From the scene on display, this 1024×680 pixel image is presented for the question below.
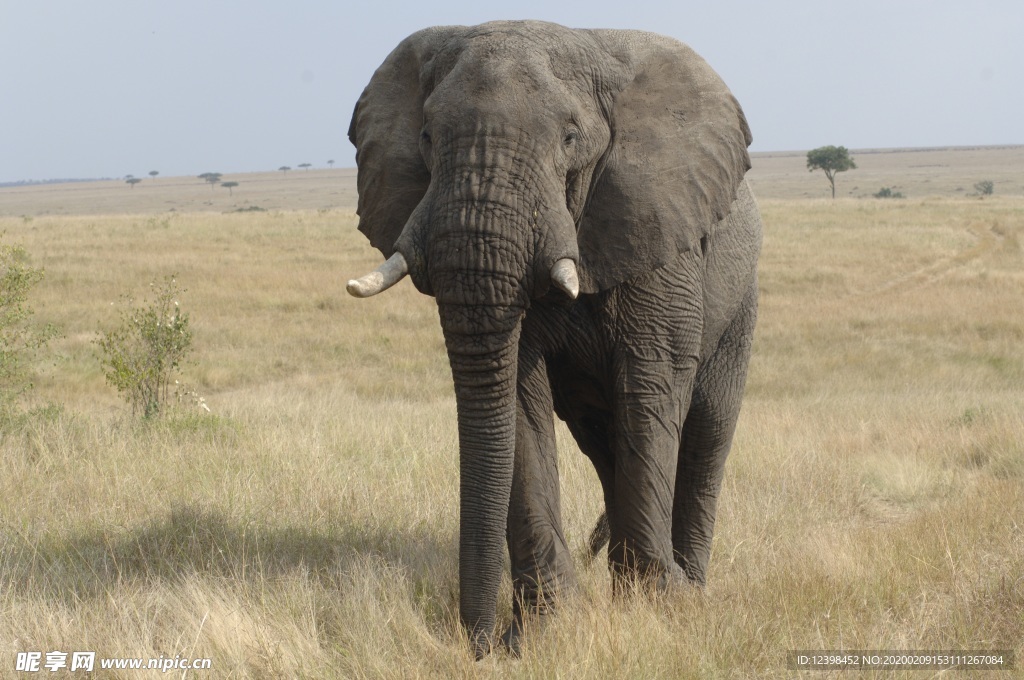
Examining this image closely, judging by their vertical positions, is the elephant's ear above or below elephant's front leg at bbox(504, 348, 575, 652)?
above

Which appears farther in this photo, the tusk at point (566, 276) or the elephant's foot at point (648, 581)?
the elephant's foot at point (648, 581)

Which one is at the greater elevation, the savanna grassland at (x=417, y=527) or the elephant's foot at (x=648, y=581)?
the elephant's foot at (x=648, y=581)

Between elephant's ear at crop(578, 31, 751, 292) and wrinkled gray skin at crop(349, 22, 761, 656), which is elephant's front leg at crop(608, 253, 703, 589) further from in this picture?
elephant's ear at crop(578, 31, 751, 292)

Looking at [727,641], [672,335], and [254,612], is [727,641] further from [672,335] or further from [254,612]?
[254,612]

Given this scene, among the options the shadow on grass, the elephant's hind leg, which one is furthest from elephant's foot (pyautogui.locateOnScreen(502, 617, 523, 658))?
the elephant's hind leg

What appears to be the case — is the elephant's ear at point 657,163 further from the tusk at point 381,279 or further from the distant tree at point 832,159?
the distant tree at point 832,159

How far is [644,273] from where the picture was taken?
13.9 ft

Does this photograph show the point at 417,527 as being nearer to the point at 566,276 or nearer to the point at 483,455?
the point at 483,455

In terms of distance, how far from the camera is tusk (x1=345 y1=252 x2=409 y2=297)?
3488mm

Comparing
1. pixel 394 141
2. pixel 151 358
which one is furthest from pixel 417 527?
pixel 151 358

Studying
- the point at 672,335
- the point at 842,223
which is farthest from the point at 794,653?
the point at 842,223

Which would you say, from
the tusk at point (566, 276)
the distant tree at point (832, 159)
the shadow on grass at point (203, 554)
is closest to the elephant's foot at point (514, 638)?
the shadow on grass at point (203, 554)

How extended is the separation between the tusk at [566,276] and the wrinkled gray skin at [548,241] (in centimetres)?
4

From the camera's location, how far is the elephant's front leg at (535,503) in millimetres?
4582
